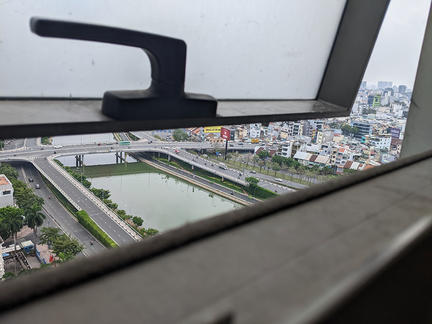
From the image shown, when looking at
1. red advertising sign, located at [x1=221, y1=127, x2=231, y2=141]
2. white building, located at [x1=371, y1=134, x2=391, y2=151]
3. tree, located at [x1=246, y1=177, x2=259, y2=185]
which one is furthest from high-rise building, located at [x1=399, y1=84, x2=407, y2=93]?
red advertising sign, located at [x1=221, y1=127, x2=231, y2=141]

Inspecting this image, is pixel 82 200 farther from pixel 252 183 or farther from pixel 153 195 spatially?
pixel 252 183

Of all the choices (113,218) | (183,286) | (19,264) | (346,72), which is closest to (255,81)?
(346,72)

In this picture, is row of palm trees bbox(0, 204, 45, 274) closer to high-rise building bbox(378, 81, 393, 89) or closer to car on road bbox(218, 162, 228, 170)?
car on road bbox(218, 162, 228, 170)

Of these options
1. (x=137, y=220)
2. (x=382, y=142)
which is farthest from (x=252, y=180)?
(x=382, y=142)

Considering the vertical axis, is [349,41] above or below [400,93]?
above

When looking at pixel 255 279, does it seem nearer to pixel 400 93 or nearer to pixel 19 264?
pixel 19 264

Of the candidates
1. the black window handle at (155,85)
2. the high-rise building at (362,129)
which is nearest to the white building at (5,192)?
the black window handle at (155,85)
